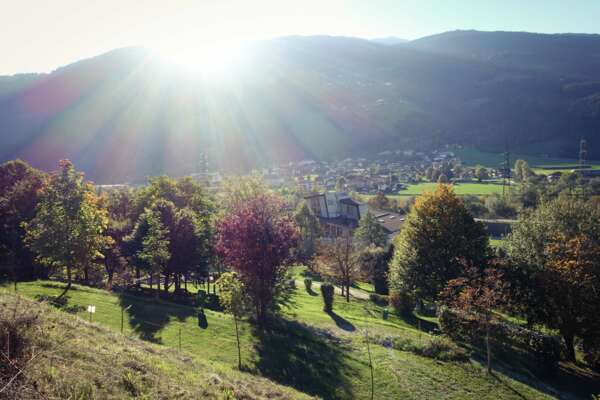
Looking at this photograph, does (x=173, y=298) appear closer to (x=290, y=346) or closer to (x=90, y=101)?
(x=290, y=346)

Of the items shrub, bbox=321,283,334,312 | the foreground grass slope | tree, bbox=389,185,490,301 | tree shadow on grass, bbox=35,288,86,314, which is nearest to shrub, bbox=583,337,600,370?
tree, bbox=389,185,490,301

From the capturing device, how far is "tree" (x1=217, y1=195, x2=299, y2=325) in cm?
2211

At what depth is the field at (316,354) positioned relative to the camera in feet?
54.8

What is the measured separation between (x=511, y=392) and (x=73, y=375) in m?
19.0

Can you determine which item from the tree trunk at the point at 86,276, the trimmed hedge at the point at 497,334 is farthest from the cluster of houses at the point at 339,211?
the trimmed hedge at the point at 497,334

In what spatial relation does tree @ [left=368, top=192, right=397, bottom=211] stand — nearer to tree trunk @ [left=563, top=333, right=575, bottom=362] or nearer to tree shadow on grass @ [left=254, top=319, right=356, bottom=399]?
tree trunk @ [left=563, top=333, right=575, bottom=362]

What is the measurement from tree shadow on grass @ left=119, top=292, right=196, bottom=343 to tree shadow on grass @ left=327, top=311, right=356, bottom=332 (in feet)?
33.2

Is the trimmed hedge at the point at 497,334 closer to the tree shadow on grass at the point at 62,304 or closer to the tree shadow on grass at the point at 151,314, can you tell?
the tree shadow on grass at the point at 151,314

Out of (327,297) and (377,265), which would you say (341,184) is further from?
(327,297)

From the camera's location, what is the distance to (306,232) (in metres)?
55.8

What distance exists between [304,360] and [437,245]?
16973mm

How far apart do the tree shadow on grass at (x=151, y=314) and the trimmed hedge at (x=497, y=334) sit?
17.6m

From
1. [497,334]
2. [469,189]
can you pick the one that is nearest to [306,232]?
[497,334]

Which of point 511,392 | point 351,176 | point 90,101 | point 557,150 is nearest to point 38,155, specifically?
point 90,101
